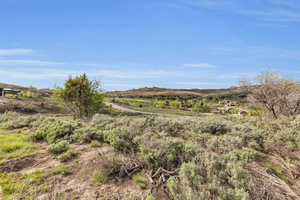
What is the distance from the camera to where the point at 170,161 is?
4137 mm

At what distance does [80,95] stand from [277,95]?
1653 cm

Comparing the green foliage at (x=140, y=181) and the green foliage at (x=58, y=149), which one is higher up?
the green foliage at (x=58, y=149)

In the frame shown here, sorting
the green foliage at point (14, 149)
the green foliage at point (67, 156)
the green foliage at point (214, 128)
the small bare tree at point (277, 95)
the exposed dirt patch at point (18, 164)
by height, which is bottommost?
the exposed dirt patch at point (18, 164)

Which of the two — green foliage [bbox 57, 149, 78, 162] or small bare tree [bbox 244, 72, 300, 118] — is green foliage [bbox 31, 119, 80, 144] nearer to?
green foliage [bbox 57, 149, 78, 162]

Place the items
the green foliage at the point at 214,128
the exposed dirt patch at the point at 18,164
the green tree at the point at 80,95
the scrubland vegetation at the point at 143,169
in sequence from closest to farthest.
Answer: the scrubland vegetation at the point at 143,169 → the exposed dirt patch at the point at 18,164 → the green foliage at the point at 214,128 → the green tree at the point at 80,95

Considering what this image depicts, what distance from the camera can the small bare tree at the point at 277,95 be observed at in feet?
41.6

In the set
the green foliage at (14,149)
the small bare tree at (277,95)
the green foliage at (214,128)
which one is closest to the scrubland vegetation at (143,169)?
the green foliage at (14,149)

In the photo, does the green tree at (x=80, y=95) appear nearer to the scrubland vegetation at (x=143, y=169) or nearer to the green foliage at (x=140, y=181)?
the scrubland vegetation at (x=143, y=169)

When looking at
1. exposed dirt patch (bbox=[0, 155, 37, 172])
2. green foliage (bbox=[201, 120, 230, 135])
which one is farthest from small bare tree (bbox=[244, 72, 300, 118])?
exposed dirt patch (bbox=[0, 155, 37, 172])

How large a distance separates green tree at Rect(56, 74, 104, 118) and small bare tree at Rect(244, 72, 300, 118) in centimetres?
1427

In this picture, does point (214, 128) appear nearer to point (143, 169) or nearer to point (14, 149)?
point (143, 169)

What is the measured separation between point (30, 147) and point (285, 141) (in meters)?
9.12

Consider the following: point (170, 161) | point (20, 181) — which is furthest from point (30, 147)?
point (170, 161)

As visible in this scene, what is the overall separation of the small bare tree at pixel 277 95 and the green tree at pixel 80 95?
1427 centimetres
